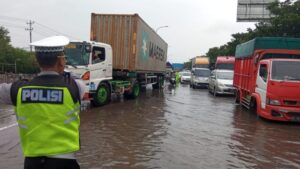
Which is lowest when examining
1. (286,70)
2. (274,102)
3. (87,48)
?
(274,102)

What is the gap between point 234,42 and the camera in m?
53.6

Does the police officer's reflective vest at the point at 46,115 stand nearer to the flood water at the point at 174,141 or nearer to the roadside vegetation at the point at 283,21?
the flood water at the point at 174,141

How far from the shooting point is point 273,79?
11.8 m

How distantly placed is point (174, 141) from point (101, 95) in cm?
703

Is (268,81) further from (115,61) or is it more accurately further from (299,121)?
(115,61)

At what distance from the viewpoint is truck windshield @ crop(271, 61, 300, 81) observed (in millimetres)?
11791

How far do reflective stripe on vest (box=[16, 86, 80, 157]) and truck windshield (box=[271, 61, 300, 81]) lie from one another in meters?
10.0

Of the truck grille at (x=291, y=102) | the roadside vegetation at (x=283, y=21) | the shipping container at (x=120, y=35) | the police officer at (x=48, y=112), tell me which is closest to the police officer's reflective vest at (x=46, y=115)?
the police officer at (x=48, y=112)

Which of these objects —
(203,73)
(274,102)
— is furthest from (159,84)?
(274,102)

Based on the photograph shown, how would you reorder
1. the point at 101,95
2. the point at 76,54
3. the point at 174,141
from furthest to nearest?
the point at 101,95 < the point at 76,54 < the point at 174,141

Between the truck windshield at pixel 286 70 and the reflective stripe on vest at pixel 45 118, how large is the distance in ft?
33.0

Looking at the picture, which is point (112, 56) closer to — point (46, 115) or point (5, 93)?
point (5, 93)

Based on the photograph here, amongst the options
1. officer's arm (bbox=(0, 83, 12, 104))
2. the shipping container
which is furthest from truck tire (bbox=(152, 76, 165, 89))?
officer's arm (bbox=(0, 83, 12, 104))

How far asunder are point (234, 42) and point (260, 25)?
760 inches
